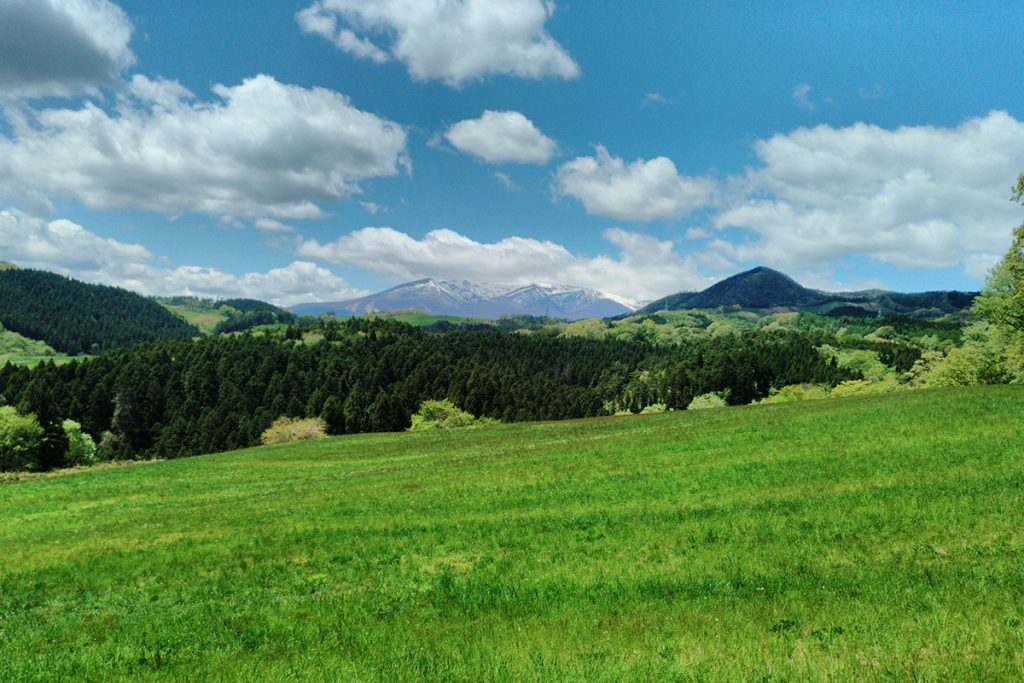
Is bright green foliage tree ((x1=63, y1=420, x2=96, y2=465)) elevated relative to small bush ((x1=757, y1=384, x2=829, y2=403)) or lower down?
lower down

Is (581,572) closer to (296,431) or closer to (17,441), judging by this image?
(17,441)

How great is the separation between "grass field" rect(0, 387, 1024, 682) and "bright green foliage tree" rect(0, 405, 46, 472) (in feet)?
235

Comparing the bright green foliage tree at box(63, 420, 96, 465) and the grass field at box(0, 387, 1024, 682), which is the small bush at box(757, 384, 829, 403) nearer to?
the grass field at box(0, 387, 1024, 682)

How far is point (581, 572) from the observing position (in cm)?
1562

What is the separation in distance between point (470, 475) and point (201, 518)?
1515 centimetres

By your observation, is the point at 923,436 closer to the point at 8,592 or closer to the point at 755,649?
the point at 755,649

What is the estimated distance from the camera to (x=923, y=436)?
28531mm

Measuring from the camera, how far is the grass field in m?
10.2

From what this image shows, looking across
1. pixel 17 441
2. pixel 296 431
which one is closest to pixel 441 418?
pixel 296 431

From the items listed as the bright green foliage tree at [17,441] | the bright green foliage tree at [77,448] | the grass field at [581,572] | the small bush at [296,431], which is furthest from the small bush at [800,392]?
the bright green foliage tree at [17,441]

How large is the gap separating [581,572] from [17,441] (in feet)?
359

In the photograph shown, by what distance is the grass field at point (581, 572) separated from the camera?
33.6 ft

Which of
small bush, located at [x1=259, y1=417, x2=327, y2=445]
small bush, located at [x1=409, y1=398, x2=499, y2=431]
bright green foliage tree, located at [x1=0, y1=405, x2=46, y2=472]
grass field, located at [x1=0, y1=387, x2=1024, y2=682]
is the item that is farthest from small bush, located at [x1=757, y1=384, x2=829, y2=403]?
bright green foliage tree, located at [x1=0, y1=405, x2=46, y2=472]

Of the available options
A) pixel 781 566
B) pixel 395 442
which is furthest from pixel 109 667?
pixel 395 442
